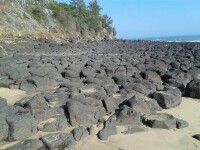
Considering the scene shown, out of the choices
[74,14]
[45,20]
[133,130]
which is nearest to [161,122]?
[133,130]

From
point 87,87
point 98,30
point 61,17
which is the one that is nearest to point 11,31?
point 61,17

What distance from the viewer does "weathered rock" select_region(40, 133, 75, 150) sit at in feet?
14.3

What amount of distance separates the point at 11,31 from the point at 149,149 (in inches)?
850

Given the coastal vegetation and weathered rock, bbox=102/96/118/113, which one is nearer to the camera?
weathered rock, bbox=102/96/118/113

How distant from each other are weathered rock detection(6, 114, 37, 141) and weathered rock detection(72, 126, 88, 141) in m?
0.64

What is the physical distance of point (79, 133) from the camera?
4.83 metres

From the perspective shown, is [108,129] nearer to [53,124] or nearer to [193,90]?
[53,124]

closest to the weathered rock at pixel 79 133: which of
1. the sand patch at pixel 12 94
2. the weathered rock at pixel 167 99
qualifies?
the weathered rock at pixel 167 99

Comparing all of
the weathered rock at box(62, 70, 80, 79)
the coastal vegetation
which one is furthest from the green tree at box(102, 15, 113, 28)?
the weathered rock at box(62, 70, 80, 79)

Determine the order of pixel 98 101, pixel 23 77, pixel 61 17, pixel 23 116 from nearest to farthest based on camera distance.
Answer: pixel 23 116 → pixel 98 101 → pixel 23 77 → pixel 61 17

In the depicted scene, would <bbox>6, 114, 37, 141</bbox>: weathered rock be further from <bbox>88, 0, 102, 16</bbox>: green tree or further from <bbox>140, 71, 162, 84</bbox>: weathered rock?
<bbox>88, 0, 102, 16</bbox>: green tree

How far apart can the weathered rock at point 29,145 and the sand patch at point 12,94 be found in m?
2.70

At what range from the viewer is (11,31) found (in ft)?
79.8

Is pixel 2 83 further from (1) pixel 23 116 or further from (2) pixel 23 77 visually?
(1) pixel 23 116
